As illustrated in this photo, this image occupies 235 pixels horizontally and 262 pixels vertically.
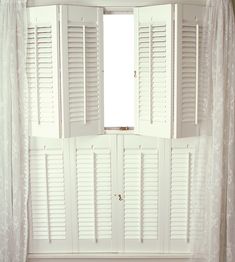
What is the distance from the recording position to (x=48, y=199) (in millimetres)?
2646

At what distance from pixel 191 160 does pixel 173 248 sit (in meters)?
0.57

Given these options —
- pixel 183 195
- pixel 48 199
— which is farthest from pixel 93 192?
pixel 183 195

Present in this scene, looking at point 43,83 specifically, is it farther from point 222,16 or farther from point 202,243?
point 202,243

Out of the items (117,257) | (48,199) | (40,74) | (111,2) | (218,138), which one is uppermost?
(111,2)

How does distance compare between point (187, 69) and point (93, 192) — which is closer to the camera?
point (187, 69)

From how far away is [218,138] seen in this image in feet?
8.08

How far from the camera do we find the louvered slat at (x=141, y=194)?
262 centimetres

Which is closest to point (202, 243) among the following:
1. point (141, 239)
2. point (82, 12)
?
point (141, 239)

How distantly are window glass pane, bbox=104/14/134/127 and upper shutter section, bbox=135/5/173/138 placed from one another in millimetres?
129

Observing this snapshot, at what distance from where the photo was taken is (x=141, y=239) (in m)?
2.69

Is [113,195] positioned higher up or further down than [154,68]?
further down

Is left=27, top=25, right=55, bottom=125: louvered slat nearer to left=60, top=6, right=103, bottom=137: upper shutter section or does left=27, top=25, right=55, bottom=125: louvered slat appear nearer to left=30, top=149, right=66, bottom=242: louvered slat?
left=60, top=6, right=103, bottom=137: upper shutter section

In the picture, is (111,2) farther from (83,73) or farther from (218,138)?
(218,138)

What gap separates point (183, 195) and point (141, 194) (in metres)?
0.26
